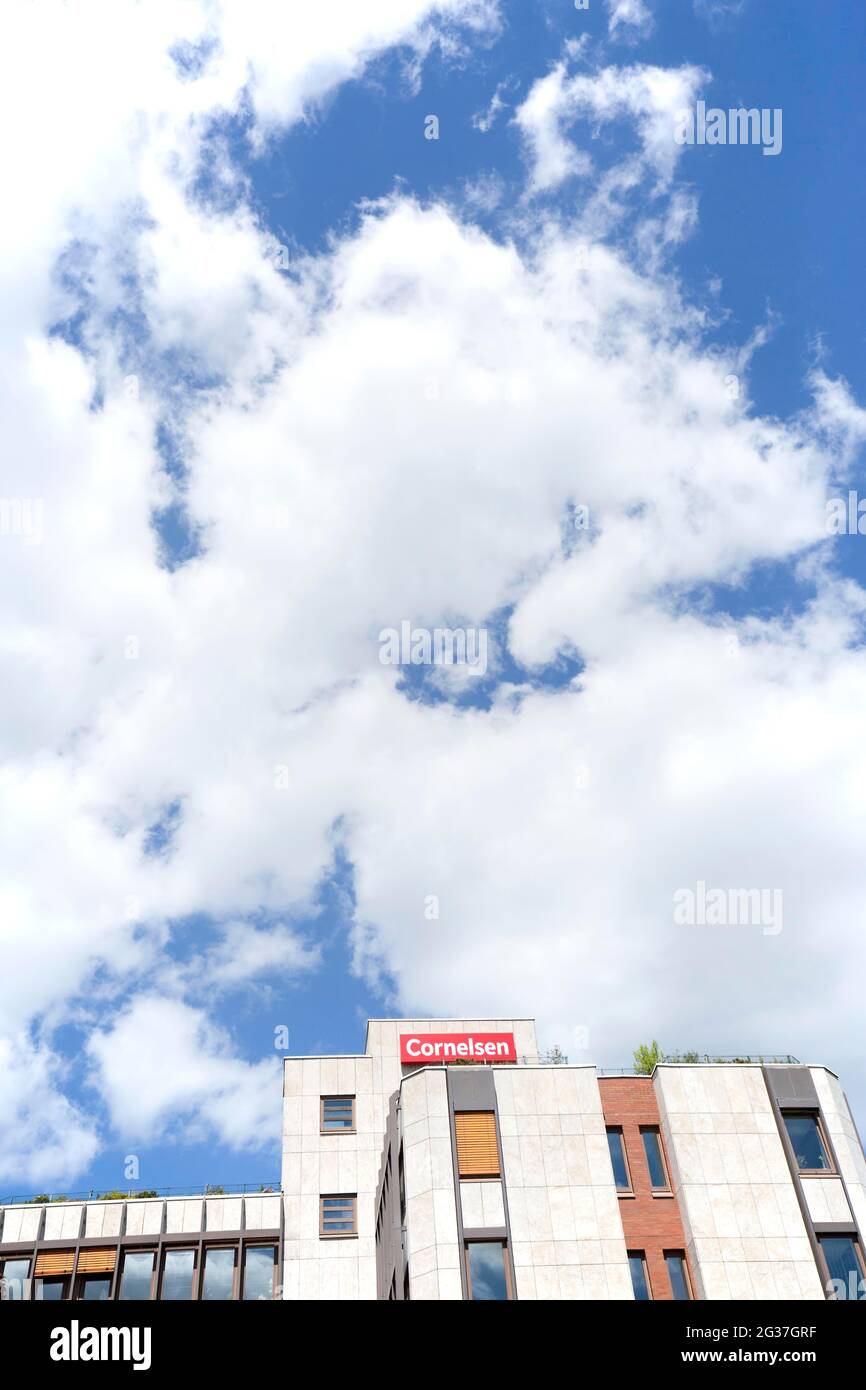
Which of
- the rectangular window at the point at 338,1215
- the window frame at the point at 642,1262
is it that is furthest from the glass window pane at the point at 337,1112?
the window frame at the point at 642,1262

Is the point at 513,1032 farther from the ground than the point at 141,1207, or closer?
farther from the ground

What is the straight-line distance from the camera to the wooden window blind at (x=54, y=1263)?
1967 inches

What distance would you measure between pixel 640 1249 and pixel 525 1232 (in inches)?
172

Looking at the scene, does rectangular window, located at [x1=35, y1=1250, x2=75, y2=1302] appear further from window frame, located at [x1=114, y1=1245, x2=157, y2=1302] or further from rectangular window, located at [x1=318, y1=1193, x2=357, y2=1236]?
rectangular window, located at [x1=318, y1=1193, x2=357, y2=1236]

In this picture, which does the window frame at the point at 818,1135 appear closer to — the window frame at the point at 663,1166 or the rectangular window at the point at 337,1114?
the window frame at the point at 663,1166

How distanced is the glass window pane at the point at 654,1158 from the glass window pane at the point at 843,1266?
6003 mm

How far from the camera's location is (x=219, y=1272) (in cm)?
5144

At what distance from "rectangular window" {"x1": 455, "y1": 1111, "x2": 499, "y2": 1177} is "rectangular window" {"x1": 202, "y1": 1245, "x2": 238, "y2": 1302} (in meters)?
20.1

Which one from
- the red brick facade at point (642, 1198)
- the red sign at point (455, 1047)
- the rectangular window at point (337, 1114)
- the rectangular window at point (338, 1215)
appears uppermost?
the red sign at point (455, 1047)
